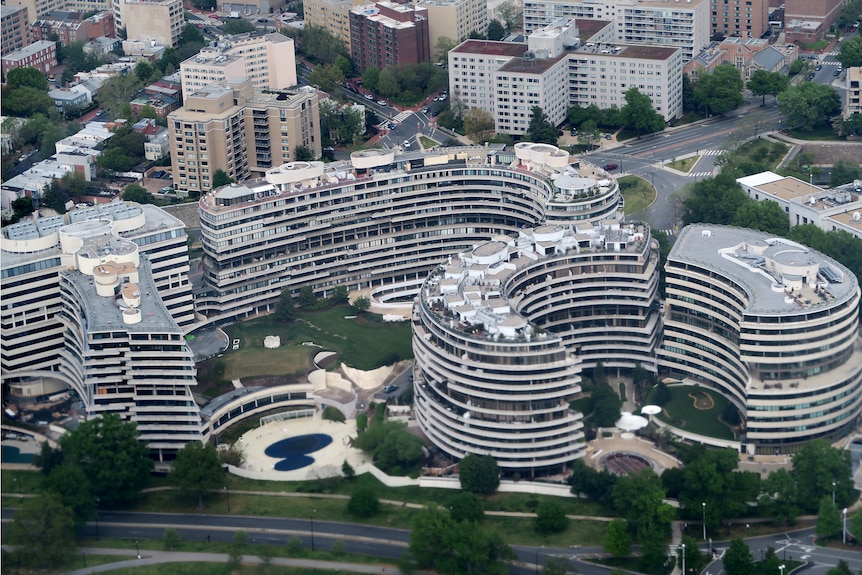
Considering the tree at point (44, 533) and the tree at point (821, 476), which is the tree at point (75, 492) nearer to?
the tree at point (44, 533)

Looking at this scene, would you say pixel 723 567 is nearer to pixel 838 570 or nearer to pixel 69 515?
pixel 838 570

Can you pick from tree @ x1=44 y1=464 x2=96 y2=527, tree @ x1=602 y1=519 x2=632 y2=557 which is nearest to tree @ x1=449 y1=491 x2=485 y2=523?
tree @ x1=602 y1=519 x2=632 y2=557

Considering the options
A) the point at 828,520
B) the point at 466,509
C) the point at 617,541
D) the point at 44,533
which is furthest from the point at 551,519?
the point at 44,533

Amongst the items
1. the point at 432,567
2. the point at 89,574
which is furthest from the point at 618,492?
the point at 89,574

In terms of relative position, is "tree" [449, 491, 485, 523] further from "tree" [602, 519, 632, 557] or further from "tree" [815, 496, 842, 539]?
"tree" [815, 496, 842, 539]

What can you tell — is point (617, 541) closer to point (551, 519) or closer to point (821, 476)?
point (551, 519)
